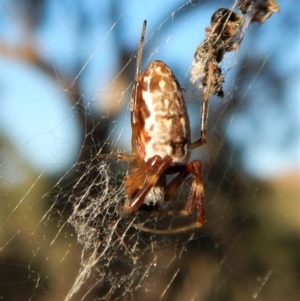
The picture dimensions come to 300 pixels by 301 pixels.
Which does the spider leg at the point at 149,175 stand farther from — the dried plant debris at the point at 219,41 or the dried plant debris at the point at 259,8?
the dried plant debris at the point at 259,8

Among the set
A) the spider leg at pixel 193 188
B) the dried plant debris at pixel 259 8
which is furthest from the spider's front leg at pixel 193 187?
the dried plant debris at pixel 259 8

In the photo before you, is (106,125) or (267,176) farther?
(267,176)

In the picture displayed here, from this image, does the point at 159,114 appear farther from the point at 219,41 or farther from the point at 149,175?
the point at 219,41

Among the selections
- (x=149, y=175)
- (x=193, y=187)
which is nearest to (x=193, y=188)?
(x=193, y=187)

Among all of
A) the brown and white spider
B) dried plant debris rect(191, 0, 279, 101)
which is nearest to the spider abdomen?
the brown and white spider

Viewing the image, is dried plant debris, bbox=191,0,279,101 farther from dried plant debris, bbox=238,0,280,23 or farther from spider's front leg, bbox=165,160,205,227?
spider's front leg, bbox=165,160,205,227

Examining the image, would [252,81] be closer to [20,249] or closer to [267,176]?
[267,176]

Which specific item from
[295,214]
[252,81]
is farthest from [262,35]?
[295,214]
